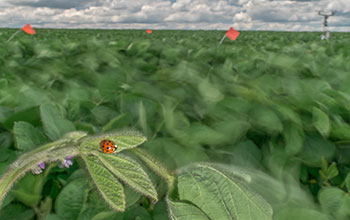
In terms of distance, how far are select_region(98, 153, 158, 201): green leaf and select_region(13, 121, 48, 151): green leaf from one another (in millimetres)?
318

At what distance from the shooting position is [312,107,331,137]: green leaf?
3.19 feet

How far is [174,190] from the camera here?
518 millimetres

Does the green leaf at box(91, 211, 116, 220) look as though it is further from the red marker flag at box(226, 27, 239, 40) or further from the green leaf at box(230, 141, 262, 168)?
the red marker flag at box(226, 27, 239, 40)

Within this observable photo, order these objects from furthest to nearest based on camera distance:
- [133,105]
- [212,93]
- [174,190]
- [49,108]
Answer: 1. [212,93]
2. [133,105]
3. [49,108]
4. [174,190]

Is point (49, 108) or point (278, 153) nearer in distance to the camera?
point (49, 108)

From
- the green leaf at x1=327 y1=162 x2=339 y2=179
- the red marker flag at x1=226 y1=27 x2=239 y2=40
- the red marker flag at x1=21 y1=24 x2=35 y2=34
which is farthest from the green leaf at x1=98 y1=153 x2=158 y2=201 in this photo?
the red marker flag at x1=21 y1=24 x2=35 y2=34

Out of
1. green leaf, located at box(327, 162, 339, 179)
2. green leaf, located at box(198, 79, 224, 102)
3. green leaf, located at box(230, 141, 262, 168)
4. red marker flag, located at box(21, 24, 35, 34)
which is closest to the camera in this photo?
green leaf, located at box(230, 141, 262, 168)

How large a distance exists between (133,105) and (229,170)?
0.57 metres

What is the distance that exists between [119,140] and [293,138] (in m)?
0.64

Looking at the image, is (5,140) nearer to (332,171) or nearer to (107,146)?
(107,146)

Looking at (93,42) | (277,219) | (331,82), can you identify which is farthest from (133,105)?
(93,42)

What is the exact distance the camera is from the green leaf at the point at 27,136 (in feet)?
2.37

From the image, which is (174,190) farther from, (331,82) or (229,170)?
(331,82)

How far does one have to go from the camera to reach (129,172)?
0.48m
